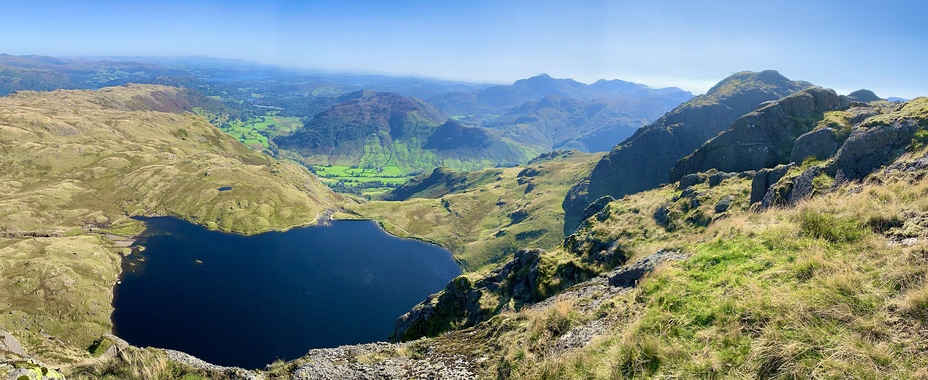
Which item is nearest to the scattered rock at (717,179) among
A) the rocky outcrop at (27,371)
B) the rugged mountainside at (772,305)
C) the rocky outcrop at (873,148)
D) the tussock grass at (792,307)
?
the rocky outcrop at (873,148)

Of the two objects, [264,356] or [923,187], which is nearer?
[923,187]

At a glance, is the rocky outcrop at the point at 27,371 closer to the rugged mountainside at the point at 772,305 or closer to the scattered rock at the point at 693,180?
the rugged mountainside at the point at 772,305

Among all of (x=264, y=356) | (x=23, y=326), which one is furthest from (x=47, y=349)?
(x=264, y=356)

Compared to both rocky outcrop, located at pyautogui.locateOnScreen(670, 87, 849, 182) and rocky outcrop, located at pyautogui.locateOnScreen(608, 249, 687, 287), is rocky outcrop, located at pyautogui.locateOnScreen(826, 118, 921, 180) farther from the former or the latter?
rocky outcrop, located at pyautogui.locateOnScreen(670, 87, 849, 182)

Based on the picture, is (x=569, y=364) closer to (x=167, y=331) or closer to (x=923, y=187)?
(x=923, y=187)

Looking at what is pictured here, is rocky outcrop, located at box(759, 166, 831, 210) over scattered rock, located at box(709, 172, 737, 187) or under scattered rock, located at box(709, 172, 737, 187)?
over

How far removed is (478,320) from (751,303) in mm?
31088

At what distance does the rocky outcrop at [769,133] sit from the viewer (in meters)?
68.9

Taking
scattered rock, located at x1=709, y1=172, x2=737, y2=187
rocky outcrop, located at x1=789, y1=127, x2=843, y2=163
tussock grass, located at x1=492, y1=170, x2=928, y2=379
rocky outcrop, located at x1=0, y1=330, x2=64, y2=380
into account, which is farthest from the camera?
scattered rock, located at x1=709, y1=172, x2=737, y2=187

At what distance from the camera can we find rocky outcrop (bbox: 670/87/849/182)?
68938 mm

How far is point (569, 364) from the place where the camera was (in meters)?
13.4

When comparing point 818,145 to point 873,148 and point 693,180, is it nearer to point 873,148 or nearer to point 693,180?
point 693,180

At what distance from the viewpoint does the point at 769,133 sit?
75.4m

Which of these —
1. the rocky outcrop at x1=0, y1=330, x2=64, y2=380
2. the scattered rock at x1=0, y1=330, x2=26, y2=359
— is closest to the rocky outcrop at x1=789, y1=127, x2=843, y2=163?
the rocky outcrop at x1=0, y1=330, x2=64, y2=380
